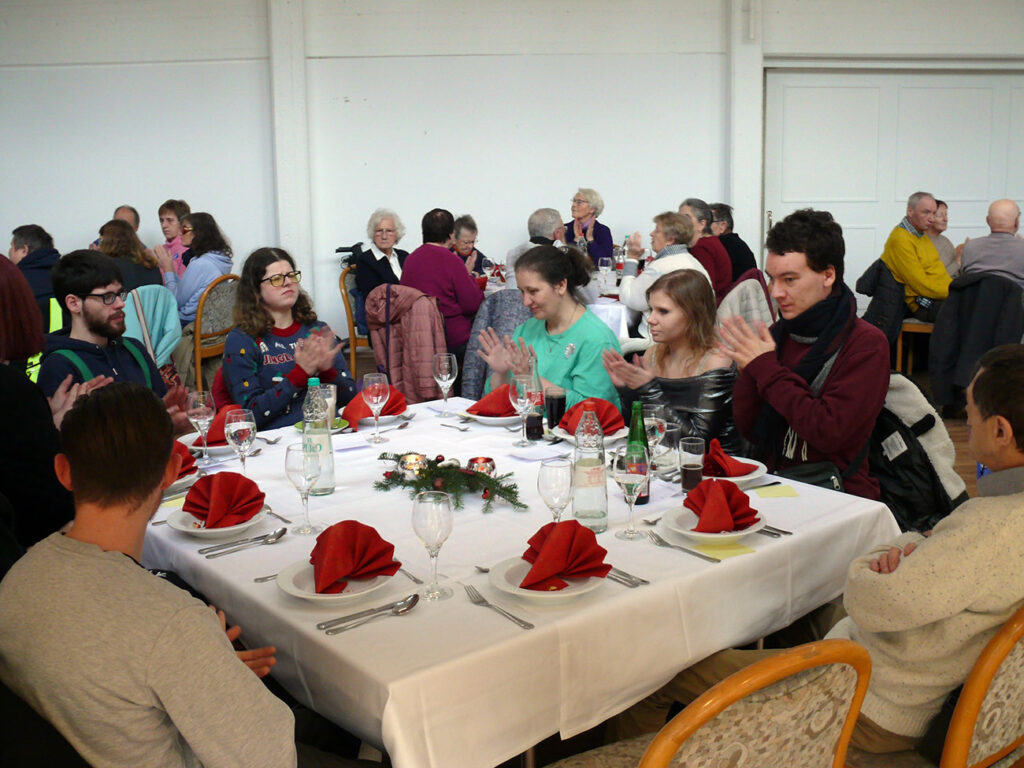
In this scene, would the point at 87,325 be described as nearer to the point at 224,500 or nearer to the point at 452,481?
the point at 224,500

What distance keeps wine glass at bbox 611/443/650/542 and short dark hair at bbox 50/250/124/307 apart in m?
1.88

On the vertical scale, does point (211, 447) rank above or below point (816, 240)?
below

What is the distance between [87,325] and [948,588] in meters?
2.60

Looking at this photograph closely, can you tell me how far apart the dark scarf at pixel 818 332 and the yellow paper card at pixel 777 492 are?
1.28 feet

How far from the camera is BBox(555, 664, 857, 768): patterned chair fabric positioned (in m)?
1.13

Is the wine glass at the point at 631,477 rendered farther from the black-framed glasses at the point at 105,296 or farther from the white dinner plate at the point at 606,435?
the black-framed glasses at the point at 105,296

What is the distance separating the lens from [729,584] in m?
Answer: 1.76

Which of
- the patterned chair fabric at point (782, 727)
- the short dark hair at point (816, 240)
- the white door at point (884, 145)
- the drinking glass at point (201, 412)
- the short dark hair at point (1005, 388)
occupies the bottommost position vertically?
the patterned chair fabric at point (782, 727)

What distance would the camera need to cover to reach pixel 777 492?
2195mm

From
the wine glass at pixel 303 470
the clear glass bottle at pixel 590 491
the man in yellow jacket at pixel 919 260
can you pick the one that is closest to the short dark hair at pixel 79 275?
the wine glass at pixel 303 470

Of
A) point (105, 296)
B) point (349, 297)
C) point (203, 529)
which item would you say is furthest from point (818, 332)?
point (349, 297)

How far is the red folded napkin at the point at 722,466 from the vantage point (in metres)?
2.24

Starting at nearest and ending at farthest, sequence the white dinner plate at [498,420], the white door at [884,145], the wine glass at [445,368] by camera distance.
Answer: the white dinner plate at [498,420], the wine glass at [445,368], the white door at [884,145]

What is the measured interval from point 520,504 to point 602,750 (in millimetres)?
646
